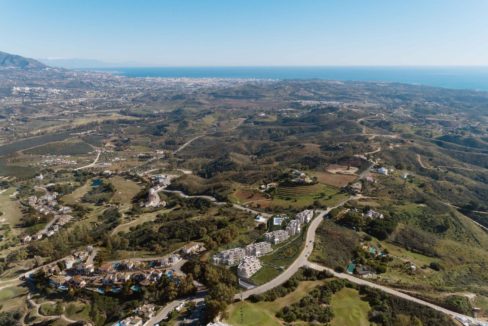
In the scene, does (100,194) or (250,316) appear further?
(100,194)

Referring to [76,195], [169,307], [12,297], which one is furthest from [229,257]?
[76,195]

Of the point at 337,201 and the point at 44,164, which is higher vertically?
the point at 337,201

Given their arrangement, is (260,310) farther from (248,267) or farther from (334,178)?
(334,178)

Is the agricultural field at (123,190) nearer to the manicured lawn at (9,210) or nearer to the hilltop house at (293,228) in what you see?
the manicured lawn at (9,210)

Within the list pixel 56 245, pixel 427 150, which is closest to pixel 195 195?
pixel 56 245

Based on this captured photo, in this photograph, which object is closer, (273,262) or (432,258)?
(273,262)

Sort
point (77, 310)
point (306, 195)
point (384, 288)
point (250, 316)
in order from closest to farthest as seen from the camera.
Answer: point (250, 316), point (384, 288), point (77, 310), point (306, 195)

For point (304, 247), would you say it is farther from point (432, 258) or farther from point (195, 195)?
point (195, 195)

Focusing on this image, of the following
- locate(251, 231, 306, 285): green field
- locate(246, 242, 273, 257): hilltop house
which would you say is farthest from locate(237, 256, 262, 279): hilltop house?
locate(246, 242, 273, 257): hilltop house

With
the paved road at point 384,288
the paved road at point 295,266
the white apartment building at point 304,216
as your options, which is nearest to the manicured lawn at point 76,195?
the white apartment building at point 304,216
